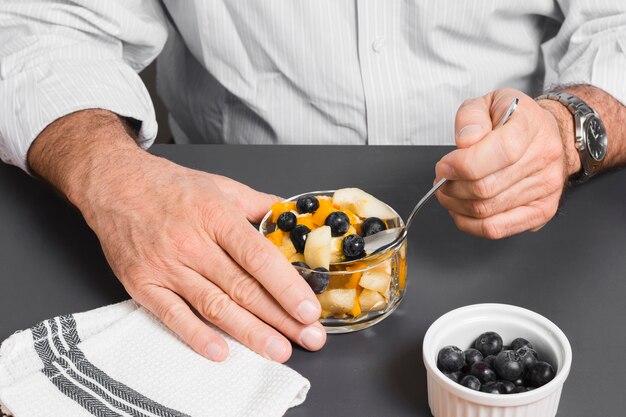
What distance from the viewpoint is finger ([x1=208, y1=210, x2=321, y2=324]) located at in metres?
0.92

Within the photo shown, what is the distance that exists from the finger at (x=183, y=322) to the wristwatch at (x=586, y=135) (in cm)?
62

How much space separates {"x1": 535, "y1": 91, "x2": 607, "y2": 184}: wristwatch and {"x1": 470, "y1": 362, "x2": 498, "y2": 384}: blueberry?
50 cm

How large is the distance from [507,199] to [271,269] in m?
0.36

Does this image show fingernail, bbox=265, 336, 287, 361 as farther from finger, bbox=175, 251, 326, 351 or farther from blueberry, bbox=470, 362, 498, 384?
blueberry, bbox=470, 362, 498, 384

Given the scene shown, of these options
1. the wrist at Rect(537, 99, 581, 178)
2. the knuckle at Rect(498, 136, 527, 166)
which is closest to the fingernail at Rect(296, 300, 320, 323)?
the knuckle at Rect(498, 136, 527, 166)

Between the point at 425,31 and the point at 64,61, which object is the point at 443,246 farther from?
the point at 64,61

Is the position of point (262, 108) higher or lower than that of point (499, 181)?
lower

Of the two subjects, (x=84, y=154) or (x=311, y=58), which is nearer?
(x=84, y=154)

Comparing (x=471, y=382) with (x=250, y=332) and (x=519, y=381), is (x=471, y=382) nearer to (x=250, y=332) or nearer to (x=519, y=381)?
(x=519, y=381)

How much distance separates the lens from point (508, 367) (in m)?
0.81

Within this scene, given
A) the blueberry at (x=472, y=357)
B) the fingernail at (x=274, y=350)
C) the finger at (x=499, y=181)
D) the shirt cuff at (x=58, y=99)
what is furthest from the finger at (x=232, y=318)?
the shirt cuff at (x=58, y=99)

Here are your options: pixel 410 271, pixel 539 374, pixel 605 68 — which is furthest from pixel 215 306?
Answer: pixel 605 68

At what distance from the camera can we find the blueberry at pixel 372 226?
3.22ft

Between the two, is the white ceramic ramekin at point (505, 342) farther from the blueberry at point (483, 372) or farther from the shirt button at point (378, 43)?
the shirt button at point (378, 43)
